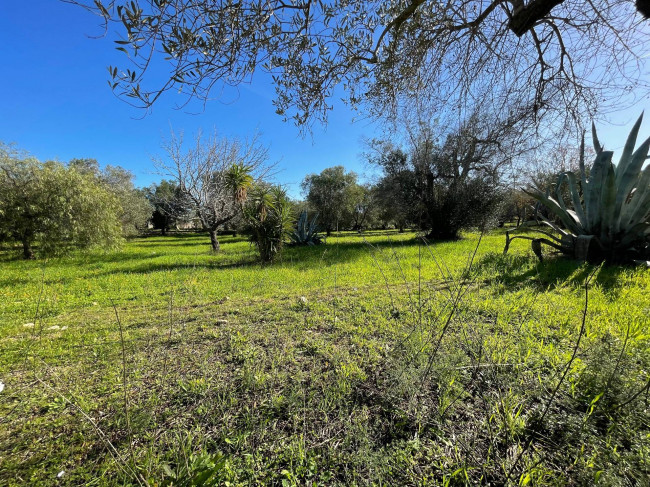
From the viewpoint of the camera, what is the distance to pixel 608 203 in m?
4.43

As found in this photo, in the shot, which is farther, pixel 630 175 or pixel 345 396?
pixel 630 175

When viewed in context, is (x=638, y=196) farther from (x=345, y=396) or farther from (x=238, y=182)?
(x=238, y=182)

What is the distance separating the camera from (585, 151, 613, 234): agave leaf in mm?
4453

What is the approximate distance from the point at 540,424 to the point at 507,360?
1.97ft

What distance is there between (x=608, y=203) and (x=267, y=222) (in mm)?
7784

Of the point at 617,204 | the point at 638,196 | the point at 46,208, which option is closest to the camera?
the point at 638,196

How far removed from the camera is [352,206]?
31000 millimetres

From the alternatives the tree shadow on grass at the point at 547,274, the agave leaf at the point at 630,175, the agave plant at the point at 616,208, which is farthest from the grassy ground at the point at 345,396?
the agave leaf at the point at 630,175

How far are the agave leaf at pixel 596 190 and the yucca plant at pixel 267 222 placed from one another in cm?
716

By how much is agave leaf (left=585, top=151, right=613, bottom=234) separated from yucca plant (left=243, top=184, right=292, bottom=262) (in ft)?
23.5

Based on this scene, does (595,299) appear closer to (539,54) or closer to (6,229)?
(539,54)

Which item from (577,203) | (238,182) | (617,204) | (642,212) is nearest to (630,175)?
(617,204)

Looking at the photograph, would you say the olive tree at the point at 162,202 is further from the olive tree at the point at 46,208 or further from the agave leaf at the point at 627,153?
the agave leaf at the point at 627,153

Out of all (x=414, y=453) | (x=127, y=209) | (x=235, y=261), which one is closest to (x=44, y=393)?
(x=414, y=453)
